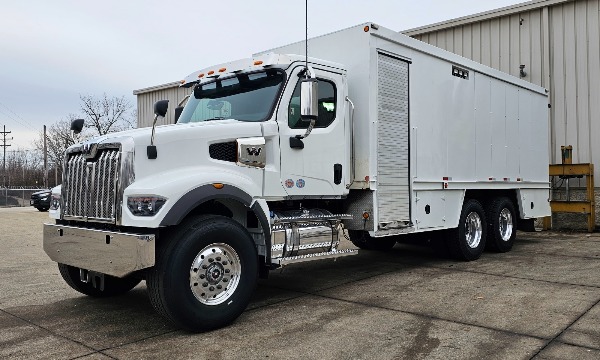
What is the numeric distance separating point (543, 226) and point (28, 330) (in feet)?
42.8

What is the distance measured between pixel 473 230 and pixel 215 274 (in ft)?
18.8

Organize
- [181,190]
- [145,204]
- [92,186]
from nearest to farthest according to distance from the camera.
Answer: [145,204] < [181,190] < [92,186]

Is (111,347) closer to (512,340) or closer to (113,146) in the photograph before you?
(113,146)

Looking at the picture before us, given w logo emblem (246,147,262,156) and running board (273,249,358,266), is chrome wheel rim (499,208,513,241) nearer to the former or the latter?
running board (273,249,358,266)

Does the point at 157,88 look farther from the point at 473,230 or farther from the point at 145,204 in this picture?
the point at 145,204

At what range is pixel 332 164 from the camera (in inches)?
251

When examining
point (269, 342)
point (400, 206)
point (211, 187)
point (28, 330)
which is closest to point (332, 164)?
point (400, 206)

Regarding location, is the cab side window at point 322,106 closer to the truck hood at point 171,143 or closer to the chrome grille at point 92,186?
the truck hood at point 171,143

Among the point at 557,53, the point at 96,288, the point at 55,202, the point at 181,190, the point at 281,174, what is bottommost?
the point at 96,288

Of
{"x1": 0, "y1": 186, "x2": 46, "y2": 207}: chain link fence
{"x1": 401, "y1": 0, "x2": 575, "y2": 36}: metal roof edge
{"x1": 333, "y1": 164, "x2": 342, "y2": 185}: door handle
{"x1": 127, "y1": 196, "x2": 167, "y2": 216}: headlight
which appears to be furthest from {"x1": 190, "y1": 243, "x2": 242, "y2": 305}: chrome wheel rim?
{"x1": 0, "y1": 186, "x2": 46, "y2": 207}: chain link fence

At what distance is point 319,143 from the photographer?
20.3ft

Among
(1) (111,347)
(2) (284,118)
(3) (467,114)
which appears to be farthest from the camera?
(3) (467,114)

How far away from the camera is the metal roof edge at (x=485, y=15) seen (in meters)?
14.0

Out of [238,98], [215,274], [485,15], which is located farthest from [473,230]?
[485,15]
